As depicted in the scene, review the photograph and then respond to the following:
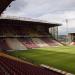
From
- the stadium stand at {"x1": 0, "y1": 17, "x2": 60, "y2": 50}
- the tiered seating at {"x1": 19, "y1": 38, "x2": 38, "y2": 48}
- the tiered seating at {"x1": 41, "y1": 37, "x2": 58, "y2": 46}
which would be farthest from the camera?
the tiered seating at {"x1": 41, "y1": 37, "x2": 58, "y2": 46}

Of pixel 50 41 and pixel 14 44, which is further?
pixel 50 41

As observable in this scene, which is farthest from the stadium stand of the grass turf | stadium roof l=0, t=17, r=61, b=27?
the grass turf

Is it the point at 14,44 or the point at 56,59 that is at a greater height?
the point at 56,59

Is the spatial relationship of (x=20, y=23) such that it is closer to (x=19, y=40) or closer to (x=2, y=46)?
(x=19, y=40)

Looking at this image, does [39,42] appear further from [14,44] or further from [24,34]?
[14,44]

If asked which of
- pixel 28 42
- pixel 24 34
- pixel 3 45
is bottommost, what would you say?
pixel 3 45

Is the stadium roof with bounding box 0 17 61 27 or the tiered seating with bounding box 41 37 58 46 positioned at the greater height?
the stadium roof with bounding box 0 17 61 27

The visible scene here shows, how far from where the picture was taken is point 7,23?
58.0 metres

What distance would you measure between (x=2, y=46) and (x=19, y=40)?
295 inches

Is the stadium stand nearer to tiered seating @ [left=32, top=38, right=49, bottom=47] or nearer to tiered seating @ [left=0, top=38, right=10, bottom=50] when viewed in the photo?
tiered seating @ [left=32, top=38, right=49, bottom=47]

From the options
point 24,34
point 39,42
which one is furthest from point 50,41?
point 24,34

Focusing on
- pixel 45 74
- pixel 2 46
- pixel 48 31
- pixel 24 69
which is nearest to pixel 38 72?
pixel 45 74

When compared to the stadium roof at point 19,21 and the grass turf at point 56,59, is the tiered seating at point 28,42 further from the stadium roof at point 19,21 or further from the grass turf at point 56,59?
the grass turf at point 56,59

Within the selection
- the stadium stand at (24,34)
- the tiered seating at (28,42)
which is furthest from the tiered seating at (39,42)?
the tiered seating at (28,42)
